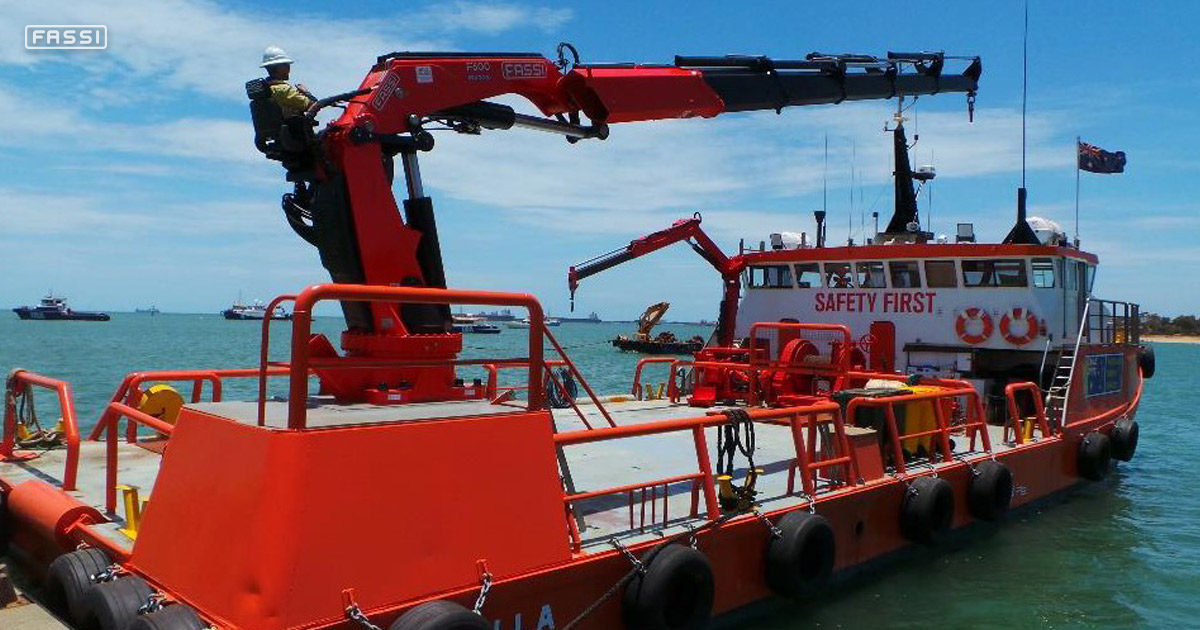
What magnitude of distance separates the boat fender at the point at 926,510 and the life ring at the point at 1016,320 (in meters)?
5.02

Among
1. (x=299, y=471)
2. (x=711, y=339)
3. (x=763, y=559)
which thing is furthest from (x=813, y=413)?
(x=711, y=339)

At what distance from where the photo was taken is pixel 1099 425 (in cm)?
1429

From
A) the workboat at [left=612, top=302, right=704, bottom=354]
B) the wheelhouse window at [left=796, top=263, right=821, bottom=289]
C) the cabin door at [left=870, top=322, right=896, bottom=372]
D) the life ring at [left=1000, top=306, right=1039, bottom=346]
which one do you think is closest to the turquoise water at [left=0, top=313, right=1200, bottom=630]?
the life ring at [left=1000, top=306, right=1039, bottom=346]

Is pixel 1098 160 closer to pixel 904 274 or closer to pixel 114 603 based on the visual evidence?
pixel 904 274

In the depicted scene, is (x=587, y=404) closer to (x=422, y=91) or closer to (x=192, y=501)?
(x=422, y=91)

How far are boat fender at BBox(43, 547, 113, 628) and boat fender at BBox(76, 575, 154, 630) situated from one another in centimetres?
9

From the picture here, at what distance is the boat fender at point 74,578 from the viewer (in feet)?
16.9

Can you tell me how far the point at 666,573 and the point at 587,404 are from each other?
27.5 feet

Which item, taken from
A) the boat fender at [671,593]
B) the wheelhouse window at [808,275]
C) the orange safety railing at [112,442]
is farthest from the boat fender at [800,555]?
the wheelhouse window at [808,275]

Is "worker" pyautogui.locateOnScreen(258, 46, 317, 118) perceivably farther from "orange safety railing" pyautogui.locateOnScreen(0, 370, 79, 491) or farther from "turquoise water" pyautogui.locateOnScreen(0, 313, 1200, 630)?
"turquoise water" pyautogui.locateOnScreen(0, 313, 1200, 630)

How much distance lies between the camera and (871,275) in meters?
14.7

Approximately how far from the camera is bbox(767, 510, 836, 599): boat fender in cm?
713

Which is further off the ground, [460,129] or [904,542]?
[460,129]

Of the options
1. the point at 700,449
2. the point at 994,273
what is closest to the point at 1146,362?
the point at 994,273
